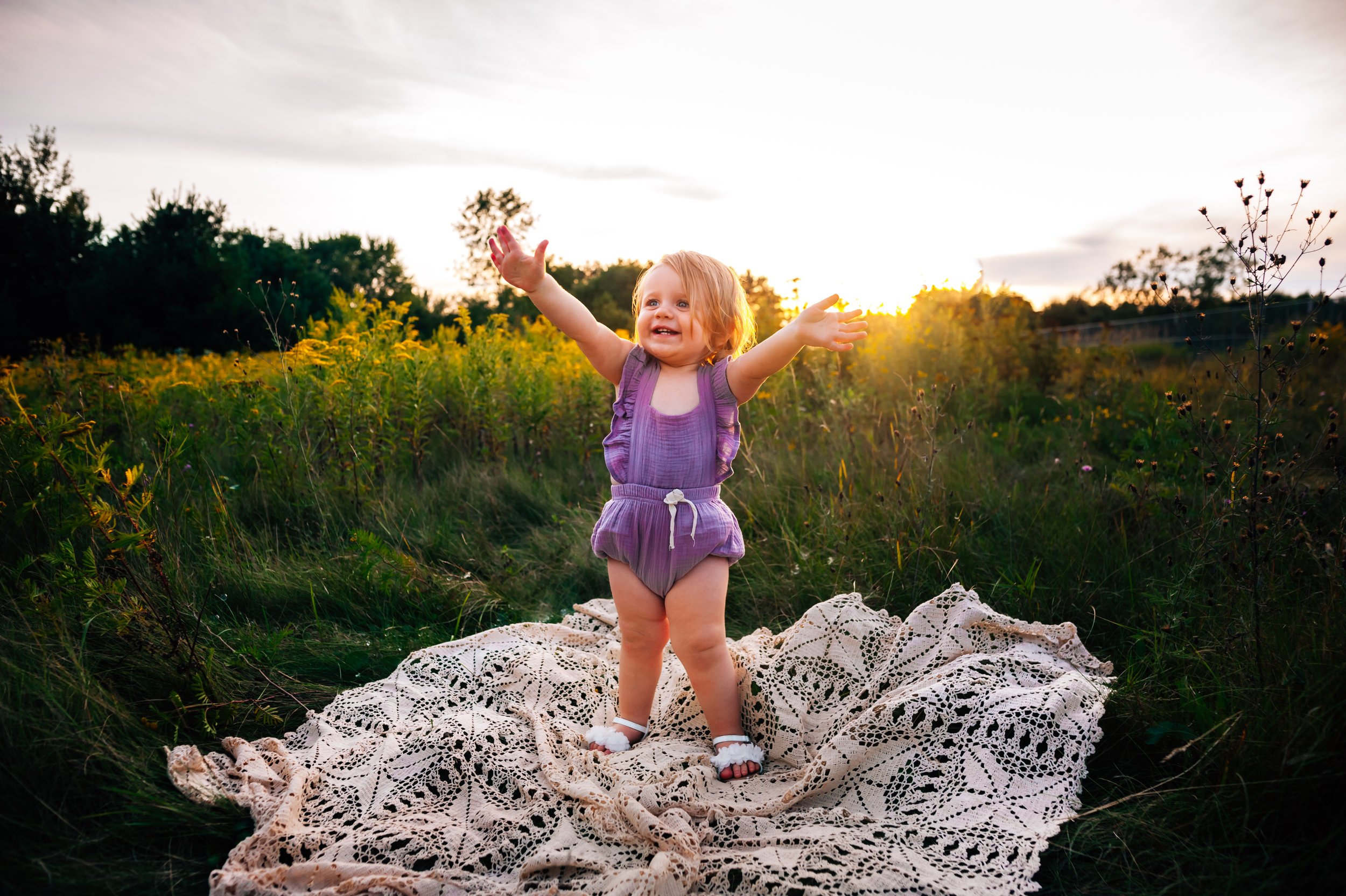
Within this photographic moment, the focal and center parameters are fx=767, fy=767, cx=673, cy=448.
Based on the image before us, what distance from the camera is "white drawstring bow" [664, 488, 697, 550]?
2.42 m

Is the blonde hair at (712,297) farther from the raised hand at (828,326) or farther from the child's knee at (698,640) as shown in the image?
the child's knee at (698,640)

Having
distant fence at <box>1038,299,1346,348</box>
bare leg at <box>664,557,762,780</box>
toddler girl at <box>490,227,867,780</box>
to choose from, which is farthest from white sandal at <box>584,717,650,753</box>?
distant fence at <box>1038,299,1346,348</box>

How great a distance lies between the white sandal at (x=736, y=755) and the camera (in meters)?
2.37

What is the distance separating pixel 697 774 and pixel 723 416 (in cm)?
112

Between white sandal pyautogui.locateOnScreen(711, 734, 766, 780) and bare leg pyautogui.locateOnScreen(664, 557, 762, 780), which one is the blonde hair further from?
white sandal pyautogui.locateOnScreen(711, 734, 766, 780)

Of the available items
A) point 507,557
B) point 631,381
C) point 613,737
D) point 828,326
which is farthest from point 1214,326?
point 613,737

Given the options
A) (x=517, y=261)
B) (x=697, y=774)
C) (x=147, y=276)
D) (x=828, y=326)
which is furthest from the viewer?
(x=147, y=276)

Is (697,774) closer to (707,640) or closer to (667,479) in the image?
(707,640)

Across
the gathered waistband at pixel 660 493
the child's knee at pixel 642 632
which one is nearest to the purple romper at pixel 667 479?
the gathered waistband at pixel 660 493

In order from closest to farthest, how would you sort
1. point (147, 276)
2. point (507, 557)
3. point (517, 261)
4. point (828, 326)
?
point (828, 326), point (517, 261), point (507, 557), point (147, 276)

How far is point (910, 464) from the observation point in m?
3.82

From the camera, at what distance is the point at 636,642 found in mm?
2543

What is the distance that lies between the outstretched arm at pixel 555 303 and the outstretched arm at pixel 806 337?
18.2 inches

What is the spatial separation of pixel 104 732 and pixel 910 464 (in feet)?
10.8
